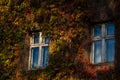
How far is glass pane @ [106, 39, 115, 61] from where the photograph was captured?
13391 millimetres

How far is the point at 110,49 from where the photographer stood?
13484mm

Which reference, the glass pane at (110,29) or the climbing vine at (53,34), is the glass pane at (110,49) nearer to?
the glass pane at (110,29)

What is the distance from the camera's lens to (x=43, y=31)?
584 inches

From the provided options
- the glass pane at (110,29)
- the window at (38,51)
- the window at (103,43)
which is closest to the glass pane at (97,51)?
the window at (103,43)

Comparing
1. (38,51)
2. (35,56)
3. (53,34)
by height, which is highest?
(53,34)

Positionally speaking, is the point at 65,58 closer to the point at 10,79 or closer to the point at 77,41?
the point at 77,41

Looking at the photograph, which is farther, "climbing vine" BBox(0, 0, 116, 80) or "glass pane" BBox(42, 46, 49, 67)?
"glass pane" BBox(42, 46, 49, 67)

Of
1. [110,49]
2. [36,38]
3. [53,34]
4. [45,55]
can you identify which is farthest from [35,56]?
[110,49]

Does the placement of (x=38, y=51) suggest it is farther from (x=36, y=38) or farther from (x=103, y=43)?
(x=103, y=43)

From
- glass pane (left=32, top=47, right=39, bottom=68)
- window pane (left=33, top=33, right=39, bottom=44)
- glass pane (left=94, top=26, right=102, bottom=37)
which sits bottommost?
glass pane (left=32, top=47, right=39, bottom=68)

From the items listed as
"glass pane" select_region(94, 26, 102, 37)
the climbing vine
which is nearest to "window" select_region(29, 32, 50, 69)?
the climbing vine

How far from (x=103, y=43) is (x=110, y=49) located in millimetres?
337

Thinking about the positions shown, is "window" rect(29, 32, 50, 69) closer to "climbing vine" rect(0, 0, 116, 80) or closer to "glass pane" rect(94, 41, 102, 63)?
"climbing vine" rect(0, 0, 116, 80)

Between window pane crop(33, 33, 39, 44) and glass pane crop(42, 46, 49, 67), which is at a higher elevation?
window pane crop(33, 33, 39, 44)
